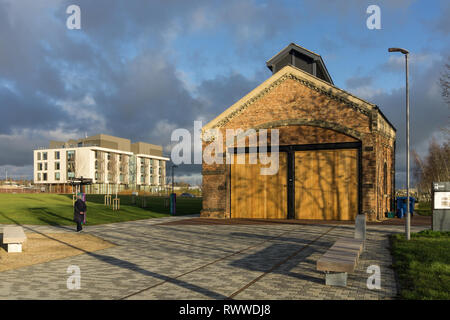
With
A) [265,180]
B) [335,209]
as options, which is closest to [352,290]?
[335,209]

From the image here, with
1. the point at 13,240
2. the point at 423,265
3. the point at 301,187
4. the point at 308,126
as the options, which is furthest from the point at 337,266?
the point at 308,126

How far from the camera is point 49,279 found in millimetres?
7969

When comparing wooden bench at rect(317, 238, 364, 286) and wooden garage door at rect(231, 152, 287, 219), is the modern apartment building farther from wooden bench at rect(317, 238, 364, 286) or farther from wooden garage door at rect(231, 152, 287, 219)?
wooden bench at rect(317, 238, 364, 286)

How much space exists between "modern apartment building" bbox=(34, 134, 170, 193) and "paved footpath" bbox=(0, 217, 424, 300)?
3173 inches

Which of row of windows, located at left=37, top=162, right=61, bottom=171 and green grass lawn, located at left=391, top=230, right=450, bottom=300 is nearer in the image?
green grass lawn, located at left=391, top=230, right=450, bottom=300

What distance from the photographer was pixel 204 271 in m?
8.67

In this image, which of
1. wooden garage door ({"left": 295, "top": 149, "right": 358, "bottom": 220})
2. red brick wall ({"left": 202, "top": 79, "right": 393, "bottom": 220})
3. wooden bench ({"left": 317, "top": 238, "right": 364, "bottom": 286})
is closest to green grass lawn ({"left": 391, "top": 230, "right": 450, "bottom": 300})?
wooden bench ({"left": 317, "top": 238, "right": 364, "bottom": 286})

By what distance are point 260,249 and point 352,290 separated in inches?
191

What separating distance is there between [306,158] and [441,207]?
26.0 feet

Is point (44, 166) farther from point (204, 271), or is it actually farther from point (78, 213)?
point (204, 271)

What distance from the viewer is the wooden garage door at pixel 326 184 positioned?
20.6 metres

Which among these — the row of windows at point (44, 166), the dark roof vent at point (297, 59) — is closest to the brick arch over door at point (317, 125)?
the dark roof vent at point (297, 59)

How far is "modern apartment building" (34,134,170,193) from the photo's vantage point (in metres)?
97.3
